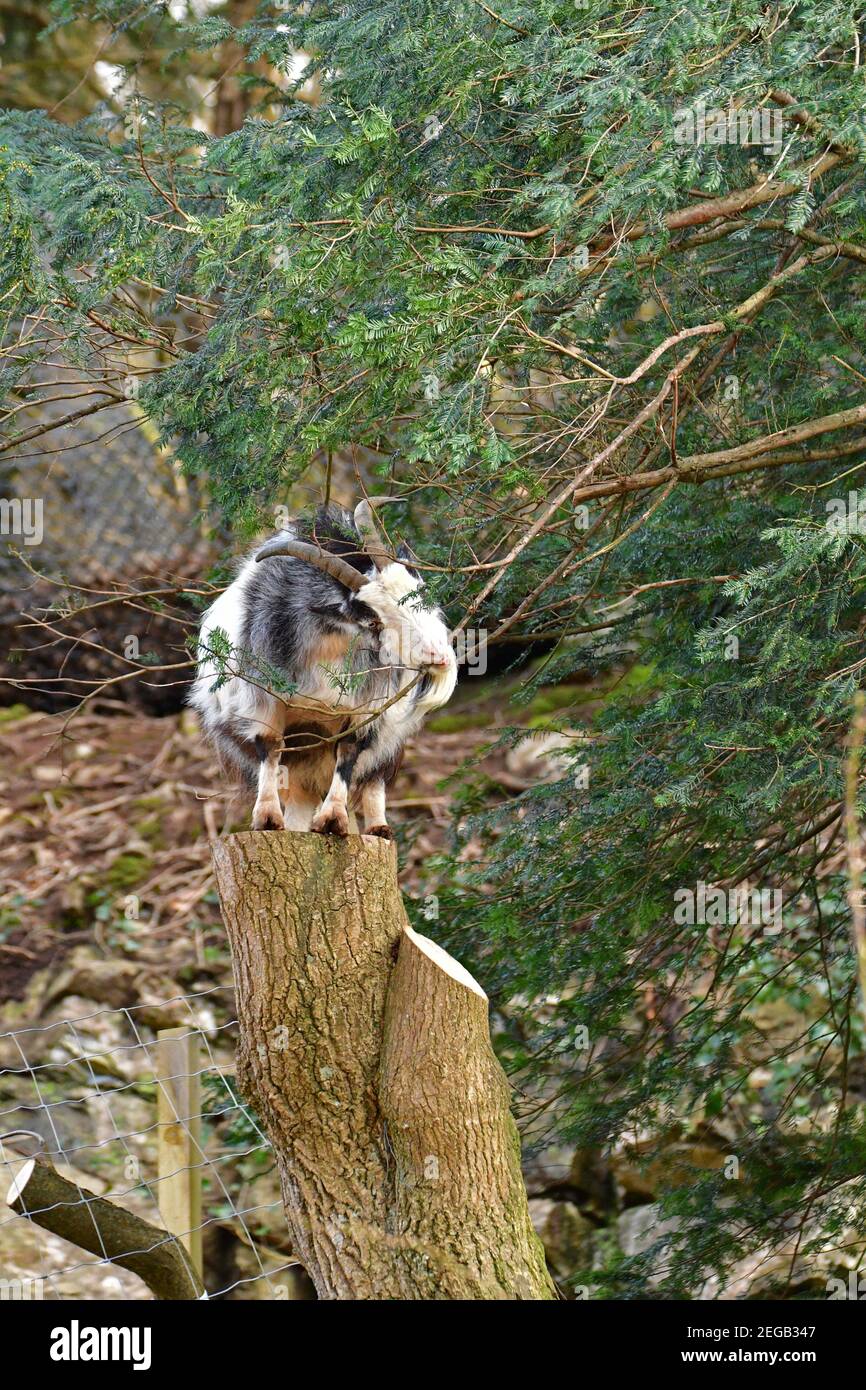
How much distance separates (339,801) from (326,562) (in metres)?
0.81

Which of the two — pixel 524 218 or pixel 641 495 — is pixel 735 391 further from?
pixel 524 218

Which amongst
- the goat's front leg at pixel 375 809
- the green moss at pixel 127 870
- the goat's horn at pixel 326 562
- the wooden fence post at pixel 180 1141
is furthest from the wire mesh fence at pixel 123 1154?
the goat's horn at pixel 326 562

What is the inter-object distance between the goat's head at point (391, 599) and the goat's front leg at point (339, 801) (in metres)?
0.46

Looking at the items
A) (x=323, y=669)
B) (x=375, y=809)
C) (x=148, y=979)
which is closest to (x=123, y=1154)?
(x=148, y=979)

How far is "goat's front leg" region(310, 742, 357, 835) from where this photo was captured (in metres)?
4.84

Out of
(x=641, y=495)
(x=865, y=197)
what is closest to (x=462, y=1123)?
Answer: (x=641, y=495)

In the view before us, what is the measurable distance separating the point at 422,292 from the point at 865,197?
68.1 inches

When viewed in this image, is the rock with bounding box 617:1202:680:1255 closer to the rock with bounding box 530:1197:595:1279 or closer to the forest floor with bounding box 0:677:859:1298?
the forest floor with bounding box 0:677:859:1298

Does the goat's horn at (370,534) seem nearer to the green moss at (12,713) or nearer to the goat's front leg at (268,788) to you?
the goat's front leg at (268,788)

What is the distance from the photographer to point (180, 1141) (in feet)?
17.8

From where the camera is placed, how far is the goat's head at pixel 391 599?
456 centimetres

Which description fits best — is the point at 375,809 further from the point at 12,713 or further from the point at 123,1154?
the point at 12,713

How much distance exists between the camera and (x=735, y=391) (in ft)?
19.1
